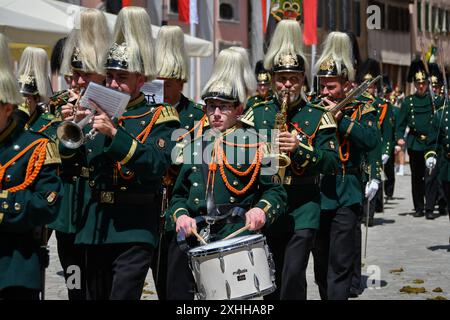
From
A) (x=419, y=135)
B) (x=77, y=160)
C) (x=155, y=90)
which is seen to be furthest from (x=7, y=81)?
(x=419, y=135)

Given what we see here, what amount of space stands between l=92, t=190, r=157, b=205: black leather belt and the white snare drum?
53 centimetres

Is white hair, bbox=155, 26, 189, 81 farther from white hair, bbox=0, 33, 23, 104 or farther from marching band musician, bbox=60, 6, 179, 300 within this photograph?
white hair, bbox=0, 33, 23, 104

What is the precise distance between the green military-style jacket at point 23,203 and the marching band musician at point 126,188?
67cm

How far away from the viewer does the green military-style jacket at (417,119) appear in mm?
18969

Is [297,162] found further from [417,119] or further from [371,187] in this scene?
[417,119]

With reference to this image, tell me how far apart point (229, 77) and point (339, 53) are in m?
2.70

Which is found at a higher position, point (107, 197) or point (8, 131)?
point (8, 131)

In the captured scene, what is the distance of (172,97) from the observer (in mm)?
8727

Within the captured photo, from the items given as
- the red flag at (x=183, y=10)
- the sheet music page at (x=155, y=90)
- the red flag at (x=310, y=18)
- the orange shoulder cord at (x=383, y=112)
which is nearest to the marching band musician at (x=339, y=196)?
the sheet music page at (x=155, y=90)

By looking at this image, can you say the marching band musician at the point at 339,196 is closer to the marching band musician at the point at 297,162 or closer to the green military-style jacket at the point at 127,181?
the marching band musician at the point at 297,162

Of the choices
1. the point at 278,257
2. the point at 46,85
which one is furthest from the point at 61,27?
the point at 278,257

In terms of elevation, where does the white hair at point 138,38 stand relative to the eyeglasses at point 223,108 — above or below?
above

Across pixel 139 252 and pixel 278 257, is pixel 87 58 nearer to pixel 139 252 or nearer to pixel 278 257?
pixel 139 252

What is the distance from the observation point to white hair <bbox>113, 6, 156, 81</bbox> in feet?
22.7
